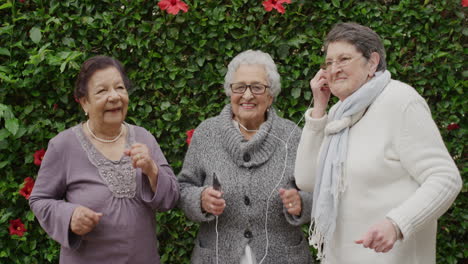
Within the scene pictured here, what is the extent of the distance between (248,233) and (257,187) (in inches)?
9.9

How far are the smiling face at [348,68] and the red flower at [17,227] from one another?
7.44 ft

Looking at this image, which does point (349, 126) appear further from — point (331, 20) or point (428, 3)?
point (428, 3)

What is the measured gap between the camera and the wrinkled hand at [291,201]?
2.93 meters

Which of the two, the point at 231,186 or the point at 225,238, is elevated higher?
the point at 231,186

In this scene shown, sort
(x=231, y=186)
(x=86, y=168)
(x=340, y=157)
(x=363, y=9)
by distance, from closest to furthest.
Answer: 1. (x=340, y=157)
2. (x=86, y=168)
3. (x=231, y=186)
4. (x=363, y=9)

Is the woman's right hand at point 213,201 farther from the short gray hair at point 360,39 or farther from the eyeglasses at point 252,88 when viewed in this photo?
the short gray hair at point 360,39

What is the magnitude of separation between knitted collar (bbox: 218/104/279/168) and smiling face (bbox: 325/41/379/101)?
0.67 meters

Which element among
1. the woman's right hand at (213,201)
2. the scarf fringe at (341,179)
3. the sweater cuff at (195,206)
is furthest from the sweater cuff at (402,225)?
the sweater cuff at (195,206)

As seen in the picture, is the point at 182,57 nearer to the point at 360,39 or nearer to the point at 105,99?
the point at 105,99

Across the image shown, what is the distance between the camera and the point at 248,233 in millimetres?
3043

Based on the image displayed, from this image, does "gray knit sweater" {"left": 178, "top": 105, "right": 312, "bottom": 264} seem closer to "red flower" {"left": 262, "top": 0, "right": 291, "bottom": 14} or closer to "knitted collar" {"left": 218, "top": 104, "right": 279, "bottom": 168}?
"knitted collar" {"left": 218, "top": 104, "right": 279, "bottom": 168}

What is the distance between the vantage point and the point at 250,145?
10.0ft

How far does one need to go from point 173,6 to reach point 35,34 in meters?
0.89

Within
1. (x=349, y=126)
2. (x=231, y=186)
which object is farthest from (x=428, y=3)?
(x=231, y=186)
